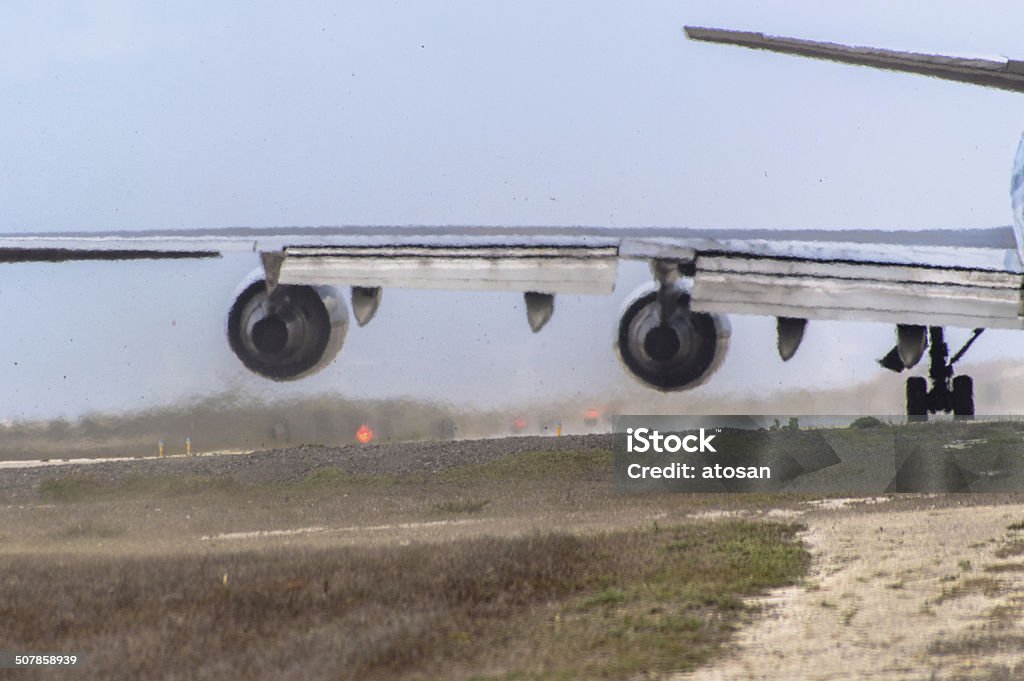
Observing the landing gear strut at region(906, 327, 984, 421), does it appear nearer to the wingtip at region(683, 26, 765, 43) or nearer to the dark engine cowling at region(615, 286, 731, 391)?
the dark engine cowling at region(615, 286, 731, 391)

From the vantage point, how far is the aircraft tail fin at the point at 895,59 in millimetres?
18984

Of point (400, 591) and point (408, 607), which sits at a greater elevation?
point (400, 591)

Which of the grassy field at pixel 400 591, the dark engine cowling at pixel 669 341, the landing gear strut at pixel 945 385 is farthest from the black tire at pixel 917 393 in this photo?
the dark engine cowling at pixel 669 341

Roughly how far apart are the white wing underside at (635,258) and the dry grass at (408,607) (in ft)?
12.9

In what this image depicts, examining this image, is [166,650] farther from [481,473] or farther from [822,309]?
[481,473]

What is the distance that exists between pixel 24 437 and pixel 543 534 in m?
20.3

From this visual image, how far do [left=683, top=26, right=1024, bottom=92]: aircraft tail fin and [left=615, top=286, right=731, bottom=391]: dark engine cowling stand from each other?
188 inches

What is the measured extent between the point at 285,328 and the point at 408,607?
841 cm

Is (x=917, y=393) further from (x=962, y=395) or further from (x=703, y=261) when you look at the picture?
(x=703, y=261)

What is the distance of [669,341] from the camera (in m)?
23.6

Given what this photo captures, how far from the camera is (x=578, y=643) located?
15.0m

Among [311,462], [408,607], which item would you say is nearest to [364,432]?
[311,462]

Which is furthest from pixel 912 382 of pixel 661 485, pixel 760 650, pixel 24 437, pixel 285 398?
pixel 24 437

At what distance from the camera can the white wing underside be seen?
1948 centimetres
